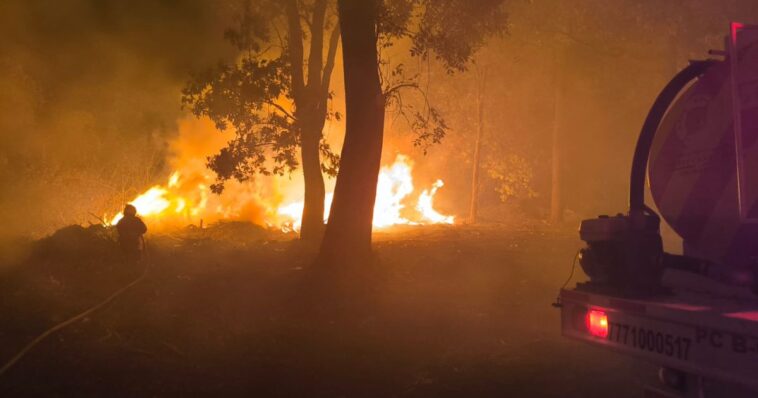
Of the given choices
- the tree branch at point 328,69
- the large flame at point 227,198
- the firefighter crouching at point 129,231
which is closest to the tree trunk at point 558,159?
the large flame at point 227,198

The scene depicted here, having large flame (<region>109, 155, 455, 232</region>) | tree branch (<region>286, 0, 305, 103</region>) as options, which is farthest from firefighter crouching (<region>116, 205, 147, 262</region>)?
large flame (<region>109, 155, 455, 232</region>)

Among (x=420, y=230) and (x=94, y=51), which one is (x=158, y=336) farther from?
(x=94, y=51)

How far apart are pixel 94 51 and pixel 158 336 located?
661 inches

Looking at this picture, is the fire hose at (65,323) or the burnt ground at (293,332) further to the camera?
the fire hose at (65,323)

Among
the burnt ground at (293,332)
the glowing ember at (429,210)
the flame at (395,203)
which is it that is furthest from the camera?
the glowing ember at (429,210)

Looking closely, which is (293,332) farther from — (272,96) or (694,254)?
(272,96)

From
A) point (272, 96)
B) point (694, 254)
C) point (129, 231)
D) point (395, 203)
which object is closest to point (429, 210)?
point (395, 203)

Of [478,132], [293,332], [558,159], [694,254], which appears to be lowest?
[293,332]

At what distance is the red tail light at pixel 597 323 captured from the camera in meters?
3.85

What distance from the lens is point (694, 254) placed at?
4402mm

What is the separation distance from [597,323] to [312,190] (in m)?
11.7

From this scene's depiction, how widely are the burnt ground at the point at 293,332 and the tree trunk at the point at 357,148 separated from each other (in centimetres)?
76

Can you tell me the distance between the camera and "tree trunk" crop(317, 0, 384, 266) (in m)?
10.5

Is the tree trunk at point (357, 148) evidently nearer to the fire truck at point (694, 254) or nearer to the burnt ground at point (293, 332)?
the burnt ground at point (293, 332)
